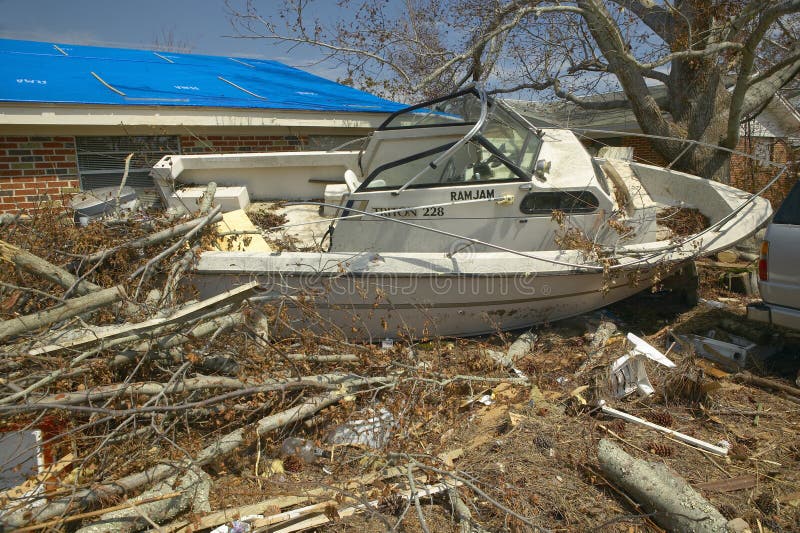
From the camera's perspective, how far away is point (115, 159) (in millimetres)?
7238

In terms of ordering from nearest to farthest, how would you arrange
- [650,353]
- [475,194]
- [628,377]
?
[628,377] → [650,353] → [475,194]

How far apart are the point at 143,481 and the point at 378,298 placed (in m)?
2.17

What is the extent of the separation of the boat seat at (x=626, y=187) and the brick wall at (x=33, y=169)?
629 centimetres

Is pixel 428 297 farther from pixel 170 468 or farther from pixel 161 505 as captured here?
pixel 161 505

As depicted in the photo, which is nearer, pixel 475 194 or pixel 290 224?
pixel 475 194

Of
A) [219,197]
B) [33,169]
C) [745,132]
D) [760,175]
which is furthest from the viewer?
[745,132]

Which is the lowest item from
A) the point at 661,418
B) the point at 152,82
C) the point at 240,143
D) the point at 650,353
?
the point at 661,418

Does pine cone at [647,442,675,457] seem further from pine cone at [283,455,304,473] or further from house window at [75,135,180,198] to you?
house window at [75,135,180,198]

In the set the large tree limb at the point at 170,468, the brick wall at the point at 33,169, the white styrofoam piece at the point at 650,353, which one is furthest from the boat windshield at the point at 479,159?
the brick wall at the point at 33,169

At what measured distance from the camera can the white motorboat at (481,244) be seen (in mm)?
4410

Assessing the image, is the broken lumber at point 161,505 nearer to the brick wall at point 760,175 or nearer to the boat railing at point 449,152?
the boat railing at point 449,152

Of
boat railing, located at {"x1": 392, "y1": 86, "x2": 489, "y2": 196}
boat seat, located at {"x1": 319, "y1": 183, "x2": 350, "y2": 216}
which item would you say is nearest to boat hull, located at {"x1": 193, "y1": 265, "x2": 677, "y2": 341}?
boat railing, located at {"x1": 392, "y1": 86, "x2": 489, "y2": 196}

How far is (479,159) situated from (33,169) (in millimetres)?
5534

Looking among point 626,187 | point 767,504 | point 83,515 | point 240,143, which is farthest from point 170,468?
point 240,143
